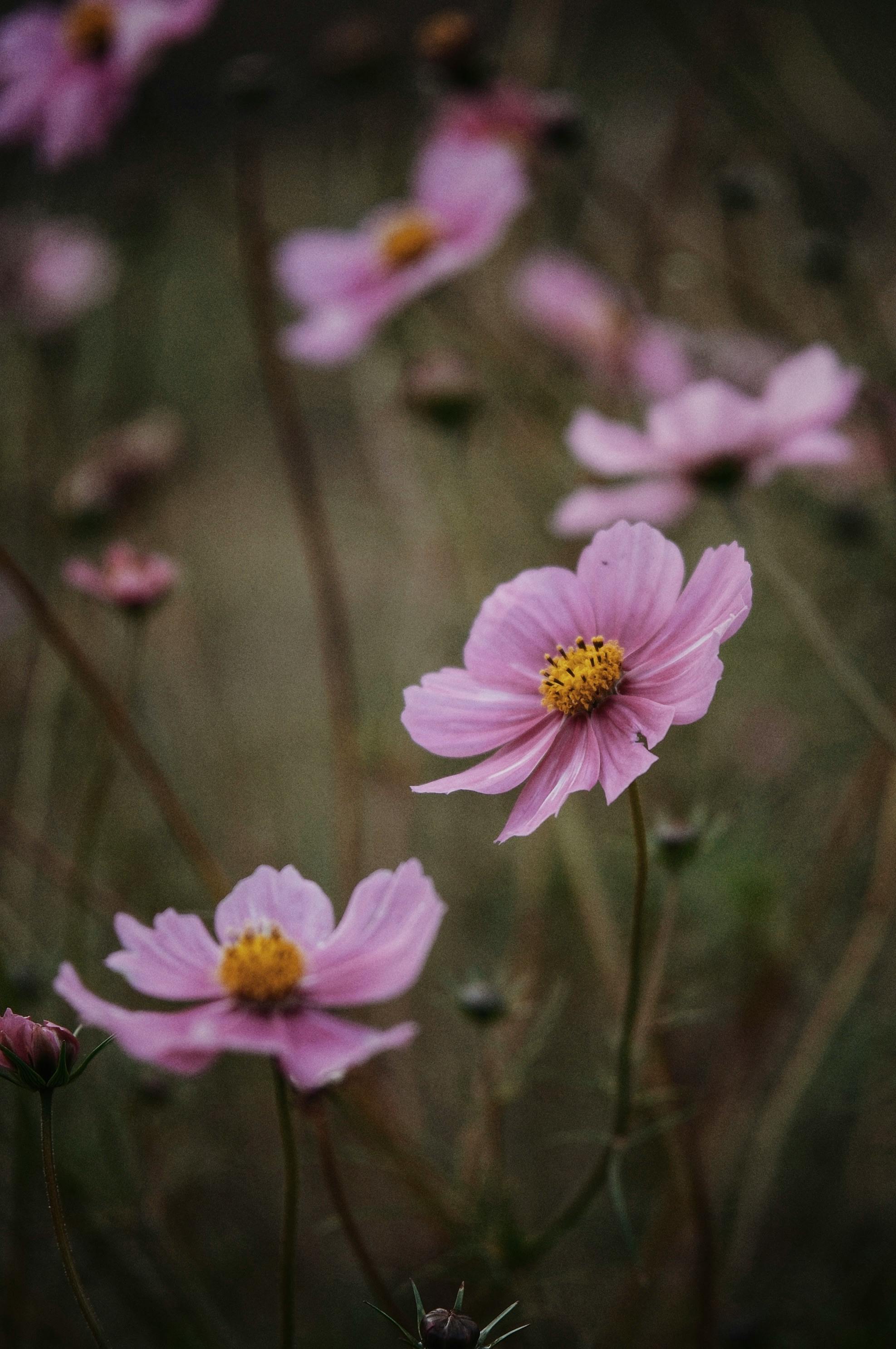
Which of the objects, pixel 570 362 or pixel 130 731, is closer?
pixel 130 731

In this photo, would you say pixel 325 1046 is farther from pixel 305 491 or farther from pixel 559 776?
pixel 305 491

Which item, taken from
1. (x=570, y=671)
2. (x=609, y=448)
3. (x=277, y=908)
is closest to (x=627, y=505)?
(x=609, y=448)

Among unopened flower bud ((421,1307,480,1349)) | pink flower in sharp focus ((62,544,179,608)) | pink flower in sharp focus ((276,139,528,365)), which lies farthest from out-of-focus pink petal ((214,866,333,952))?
pink flower in sharp focus ((276,139,528,365))

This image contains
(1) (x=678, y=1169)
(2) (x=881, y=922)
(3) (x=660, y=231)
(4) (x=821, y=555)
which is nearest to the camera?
(1) (x=678, y=1169)

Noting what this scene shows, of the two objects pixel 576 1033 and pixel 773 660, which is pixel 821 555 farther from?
pixel 576 1033

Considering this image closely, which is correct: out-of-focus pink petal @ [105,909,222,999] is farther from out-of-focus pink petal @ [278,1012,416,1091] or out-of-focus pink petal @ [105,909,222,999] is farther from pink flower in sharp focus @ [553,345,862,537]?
pink flower in sharp focus @ [553,345,862,537]

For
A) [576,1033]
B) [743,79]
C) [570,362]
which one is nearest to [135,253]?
[570,362]
